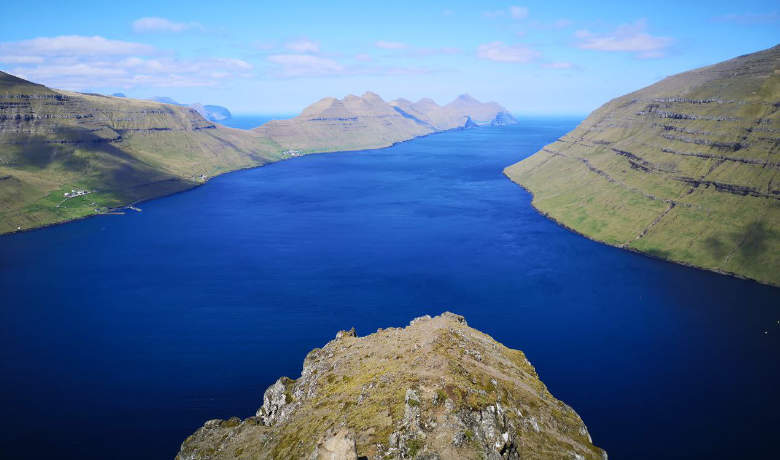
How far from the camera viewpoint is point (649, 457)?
82750 millimetres

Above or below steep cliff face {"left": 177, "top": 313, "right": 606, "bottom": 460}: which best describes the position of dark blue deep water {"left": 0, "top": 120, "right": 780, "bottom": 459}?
below

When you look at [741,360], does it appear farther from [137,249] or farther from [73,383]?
[137,249]

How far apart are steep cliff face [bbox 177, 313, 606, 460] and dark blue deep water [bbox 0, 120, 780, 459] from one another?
26401 mm

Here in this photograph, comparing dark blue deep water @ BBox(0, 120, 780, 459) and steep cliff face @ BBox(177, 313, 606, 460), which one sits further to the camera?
dark blue deep water @ BBox(0, 120, 780, 459)

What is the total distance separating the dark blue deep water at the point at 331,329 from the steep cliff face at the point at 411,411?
2640 centimetres

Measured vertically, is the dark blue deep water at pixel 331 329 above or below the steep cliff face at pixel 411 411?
below

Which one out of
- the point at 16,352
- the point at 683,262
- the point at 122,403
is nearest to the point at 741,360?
the point at 683,262

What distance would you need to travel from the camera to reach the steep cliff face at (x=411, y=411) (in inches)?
1930

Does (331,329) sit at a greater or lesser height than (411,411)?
lesser

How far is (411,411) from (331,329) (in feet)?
249

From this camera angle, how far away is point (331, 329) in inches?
4916

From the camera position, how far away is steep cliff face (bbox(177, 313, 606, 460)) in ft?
161

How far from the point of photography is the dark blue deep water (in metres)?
90.2

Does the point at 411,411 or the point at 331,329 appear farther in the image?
the point at 331,329
